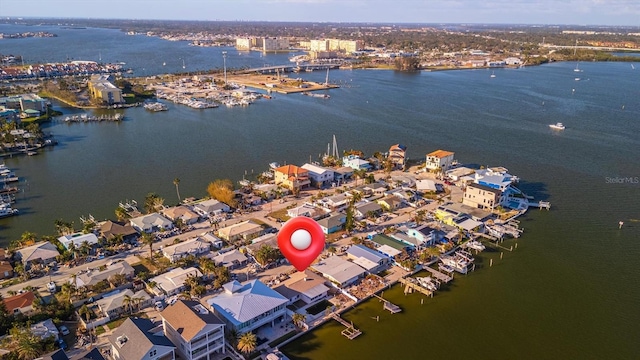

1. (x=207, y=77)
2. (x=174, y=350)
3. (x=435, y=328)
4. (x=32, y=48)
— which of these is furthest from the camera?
(x=32, y=48)

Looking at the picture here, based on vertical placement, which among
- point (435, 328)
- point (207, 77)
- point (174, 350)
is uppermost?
point (207, 77)

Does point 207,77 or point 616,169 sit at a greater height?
point 207,77

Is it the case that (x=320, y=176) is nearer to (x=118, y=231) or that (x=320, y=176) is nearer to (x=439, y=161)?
(x=439, y=161)

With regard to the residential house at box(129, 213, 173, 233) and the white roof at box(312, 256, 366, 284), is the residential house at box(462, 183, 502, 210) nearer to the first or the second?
the white roof at box(312, 256, 366, 284)

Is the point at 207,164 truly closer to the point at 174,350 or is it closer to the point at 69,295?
the point at 69,295

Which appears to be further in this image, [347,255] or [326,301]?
[347,255]

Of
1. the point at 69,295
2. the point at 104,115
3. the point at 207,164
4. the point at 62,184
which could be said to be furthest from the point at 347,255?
the point at 104,115
